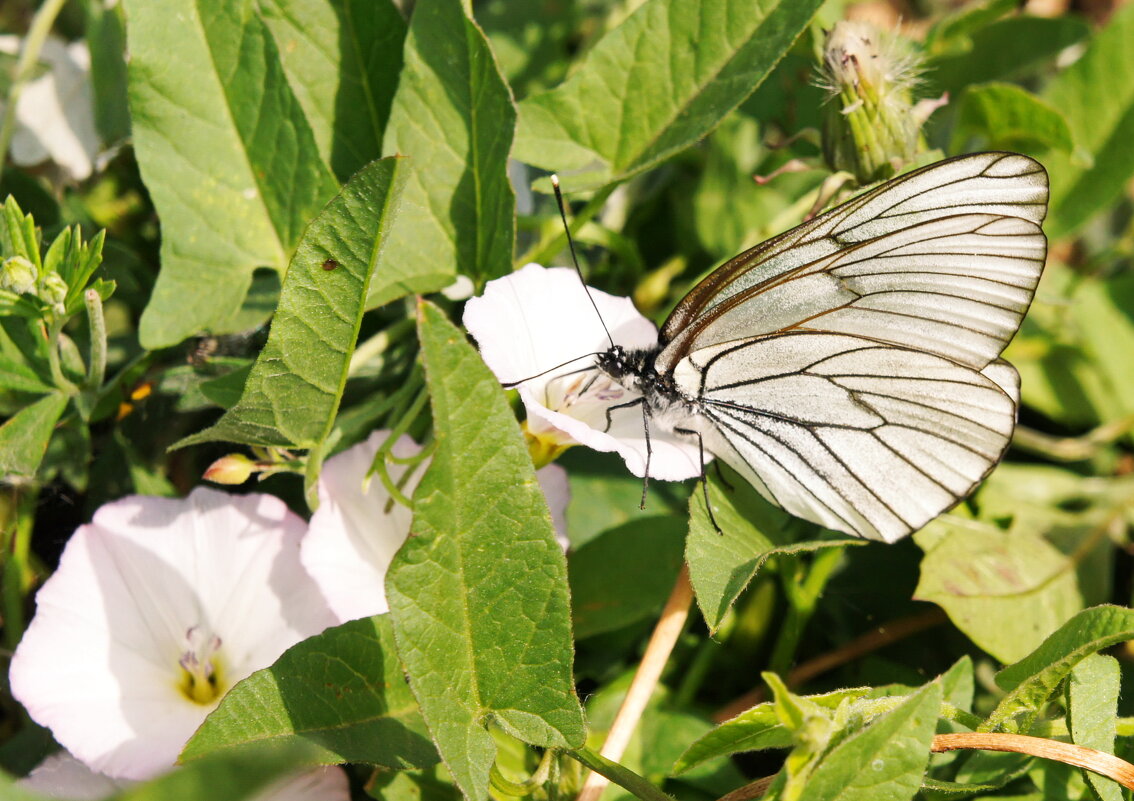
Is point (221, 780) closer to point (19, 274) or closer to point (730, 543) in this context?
point (730, 543)

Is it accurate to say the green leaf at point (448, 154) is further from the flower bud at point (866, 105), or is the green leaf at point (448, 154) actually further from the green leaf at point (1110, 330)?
the green leaf at point (1110, 330)

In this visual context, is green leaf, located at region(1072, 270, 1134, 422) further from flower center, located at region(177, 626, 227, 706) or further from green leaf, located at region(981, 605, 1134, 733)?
flower center, located at region(177, 626, 227, 706)

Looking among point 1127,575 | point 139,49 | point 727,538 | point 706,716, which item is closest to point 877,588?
point 706,716

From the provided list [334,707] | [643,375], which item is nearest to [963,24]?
[643,375]

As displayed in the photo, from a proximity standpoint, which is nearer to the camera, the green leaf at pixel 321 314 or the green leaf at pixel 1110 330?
the green leaf at pixel 321 314

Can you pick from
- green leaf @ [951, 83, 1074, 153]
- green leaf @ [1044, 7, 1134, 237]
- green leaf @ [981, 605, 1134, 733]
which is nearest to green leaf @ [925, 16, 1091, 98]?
green leaf @ [1044, 7, 1134, 237]

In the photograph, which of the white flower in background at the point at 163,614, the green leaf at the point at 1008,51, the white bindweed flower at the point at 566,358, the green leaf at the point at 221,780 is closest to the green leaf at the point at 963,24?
the green leaf at the point at 1008,51

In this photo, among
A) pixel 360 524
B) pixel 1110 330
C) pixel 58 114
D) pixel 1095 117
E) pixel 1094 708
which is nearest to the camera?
pixel 1094 708
